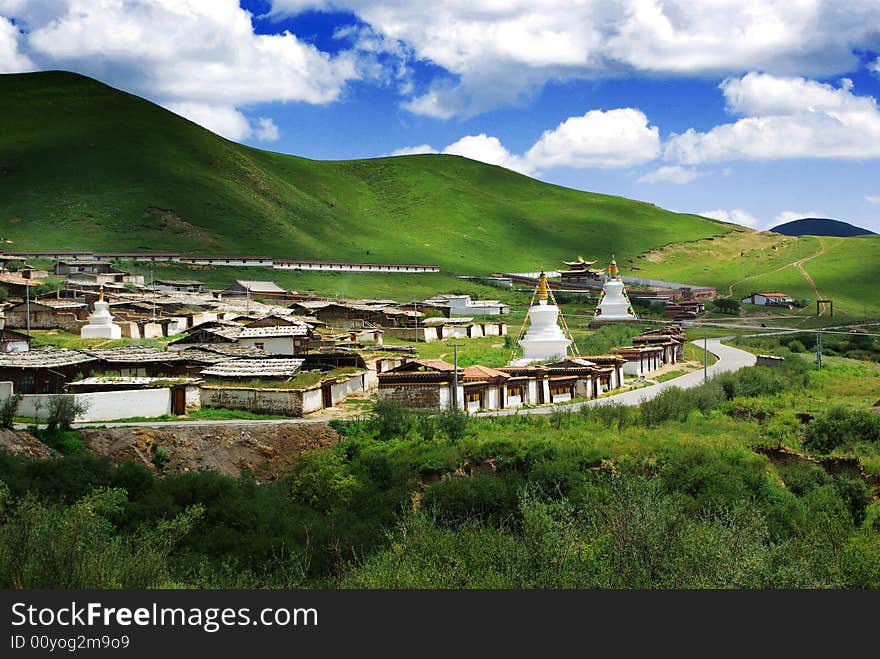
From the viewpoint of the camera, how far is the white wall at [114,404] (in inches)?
→ 1178

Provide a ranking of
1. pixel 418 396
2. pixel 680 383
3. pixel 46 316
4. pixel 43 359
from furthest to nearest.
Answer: pixel 46 316 → pixel 680 383 → pixel 418 396 → pixel 43 359

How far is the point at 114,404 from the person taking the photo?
30.7 m

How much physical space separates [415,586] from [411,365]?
2287 cm

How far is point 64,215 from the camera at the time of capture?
4208 inches

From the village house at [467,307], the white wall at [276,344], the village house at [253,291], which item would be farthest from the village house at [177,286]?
the white wall at [276,344]

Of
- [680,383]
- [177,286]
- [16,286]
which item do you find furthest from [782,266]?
[16,286]

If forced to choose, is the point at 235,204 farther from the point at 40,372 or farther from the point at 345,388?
the point at 40,372

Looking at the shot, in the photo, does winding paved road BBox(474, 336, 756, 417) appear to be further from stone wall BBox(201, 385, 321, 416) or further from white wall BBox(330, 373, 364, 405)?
stone wall BBox(201, 385, 321, 416)

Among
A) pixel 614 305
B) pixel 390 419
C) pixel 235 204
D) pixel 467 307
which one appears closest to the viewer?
pixel 390 419

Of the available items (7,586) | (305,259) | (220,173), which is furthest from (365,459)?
(220,173)

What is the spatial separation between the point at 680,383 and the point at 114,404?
85.1ft

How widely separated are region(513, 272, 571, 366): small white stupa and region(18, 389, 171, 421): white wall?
20.7 meters

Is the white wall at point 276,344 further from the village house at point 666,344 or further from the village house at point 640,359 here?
the village house at point 666,344

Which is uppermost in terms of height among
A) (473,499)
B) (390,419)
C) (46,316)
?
Answer: (46,316)
